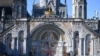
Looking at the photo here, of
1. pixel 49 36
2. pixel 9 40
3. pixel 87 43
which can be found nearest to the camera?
pixel 9 40

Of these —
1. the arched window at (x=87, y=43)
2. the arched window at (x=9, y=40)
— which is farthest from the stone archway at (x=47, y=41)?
the arched window at (x=87, y=43)

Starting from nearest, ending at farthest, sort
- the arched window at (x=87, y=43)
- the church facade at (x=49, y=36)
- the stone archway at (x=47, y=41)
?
the church facade at (x=49, y=36)
the arched window at (x=87, y=43)
the stone archway at (x=47, y=41)

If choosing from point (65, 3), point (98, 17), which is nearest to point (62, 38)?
point (98, 17)

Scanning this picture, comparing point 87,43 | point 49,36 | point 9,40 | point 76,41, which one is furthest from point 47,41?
point 87,43

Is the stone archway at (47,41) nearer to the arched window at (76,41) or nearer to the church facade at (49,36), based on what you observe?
the church facade at (49,36)

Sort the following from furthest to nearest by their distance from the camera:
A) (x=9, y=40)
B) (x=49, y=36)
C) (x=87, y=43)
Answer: (x=49, y=36), (x=87, y=43), (x=9, y=40)

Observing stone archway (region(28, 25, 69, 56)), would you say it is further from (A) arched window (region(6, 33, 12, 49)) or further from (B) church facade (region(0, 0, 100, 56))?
(A) arched window (region(6, 33, 12, 49))

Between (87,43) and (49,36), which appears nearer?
(87,43)

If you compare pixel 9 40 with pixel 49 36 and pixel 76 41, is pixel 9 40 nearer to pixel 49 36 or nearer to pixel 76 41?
pixel 49 36

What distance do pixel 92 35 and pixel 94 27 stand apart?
232cm

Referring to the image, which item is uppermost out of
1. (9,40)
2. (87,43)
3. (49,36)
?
(49,36)

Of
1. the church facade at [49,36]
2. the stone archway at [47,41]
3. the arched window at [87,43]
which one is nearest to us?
the church facade at [49,36]

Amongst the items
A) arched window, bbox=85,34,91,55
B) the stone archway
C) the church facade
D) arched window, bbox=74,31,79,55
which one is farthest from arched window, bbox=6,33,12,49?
arched window, bbox=85,34,91,55

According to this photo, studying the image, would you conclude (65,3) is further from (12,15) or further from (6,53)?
(6,53)
